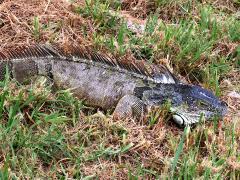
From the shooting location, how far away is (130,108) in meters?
4.96

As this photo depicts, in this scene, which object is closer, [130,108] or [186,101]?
[130,108]

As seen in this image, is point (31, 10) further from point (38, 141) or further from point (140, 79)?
point (38, 141)

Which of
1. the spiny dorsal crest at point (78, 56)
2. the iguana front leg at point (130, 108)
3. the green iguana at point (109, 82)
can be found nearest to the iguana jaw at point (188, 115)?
the green iguana at point (109, 82)

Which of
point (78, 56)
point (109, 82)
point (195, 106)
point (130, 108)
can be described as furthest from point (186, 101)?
point (78, 56)

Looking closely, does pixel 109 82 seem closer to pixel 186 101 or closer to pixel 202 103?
pixel 186 101

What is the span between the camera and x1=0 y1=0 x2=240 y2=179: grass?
4.21m

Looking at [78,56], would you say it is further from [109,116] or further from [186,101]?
[186,101]

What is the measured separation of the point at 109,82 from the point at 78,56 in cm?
38

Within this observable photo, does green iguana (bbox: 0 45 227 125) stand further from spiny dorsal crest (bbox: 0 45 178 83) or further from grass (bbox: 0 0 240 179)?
grass (bbox: 0 0 240 179)

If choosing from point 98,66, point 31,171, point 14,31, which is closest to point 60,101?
point 98,66

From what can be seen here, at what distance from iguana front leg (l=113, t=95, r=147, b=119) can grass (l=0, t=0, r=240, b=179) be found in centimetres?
9

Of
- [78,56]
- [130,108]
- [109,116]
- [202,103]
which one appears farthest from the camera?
[78,56]

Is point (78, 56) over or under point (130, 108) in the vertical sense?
over

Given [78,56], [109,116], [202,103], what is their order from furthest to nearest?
[78,56] → [202,103] → [109,116]
